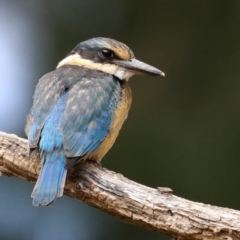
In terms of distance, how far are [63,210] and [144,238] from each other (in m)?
0.53

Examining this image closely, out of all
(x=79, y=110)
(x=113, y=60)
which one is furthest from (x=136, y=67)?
(x=79, y=110)

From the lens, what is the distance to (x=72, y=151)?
2.88 m

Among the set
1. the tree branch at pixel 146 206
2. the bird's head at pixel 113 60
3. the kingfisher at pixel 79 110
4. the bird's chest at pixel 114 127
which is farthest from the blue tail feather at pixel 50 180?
the bird's head at pixel 113 60

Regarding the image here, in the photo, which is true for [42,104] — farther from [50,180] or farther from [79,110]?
[50,180]

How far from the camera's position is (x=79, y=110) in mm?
3033

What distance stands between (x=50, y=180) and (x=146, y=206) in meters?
0.39

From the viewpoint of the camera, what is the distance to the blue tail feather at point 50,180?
2.77m

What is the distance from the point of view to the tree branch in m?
2.71

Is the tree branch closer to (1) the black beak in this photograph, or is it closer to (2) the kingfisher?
(2) the kingfisher

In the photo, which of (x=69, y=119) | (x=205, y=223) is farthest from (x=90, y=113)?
(x=205, y=223)

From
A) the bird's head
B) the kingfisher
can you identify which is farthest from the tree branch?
the bird's head

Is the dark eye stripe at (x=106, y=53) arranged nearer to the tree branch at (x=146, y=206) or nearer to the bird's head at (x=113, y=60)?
the bird's head at (x=113, y=60)

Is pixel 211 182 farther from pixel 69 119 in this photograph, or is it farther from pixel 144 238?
pixel 69 119

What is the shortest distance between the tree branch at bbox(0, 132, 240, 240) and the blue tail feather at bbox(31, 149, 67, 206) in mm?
111
